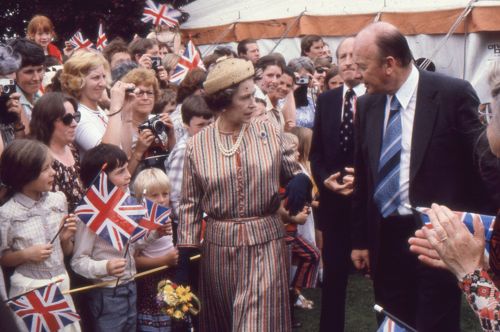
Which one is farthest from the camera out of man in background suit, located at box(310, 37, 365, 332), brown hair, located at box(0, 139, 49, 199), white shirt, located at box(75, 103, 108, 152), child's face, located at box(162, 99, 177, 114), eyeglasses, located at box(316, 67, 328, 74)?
eyeglasses, located at box(316, 67, 328, 74)

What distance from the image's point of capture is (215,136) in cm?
502

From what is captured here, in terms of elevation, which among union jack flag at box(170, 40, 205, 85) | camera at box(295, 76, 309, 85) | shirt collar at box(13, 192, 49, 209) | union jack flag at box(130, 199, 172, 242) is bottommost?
union jack flag at box(130, 199, 172, 242)

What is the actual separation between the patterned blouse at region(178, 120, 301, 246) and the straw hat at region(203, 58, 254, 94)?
282 mm

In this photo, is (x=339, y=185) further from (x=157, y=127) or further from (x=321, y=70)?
(x=321, y=70)

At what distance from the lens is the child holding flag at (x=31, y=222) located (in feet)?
15.7

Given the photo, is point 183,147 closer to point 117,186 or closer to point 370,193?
point 117,186

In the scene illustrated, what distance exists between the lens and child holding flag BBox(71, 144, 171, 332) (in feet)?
16.7

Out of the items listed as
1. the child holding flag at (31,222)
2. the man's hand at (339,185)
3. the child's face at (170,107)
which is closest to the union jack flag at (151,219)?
the child holding flag at (31,222)

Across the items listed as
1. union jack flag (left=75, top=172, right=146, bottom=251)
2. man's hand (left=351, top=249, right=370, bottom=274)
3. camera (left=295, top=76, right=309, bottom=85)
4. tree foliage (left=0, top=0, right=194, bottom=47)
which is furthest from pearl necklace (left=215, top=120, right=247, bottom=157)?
tree foliage (left=0, top=0, right=194, bottom=47)

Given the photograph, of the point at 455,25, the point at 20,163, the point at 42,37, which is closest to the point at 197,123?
the point at 20,163

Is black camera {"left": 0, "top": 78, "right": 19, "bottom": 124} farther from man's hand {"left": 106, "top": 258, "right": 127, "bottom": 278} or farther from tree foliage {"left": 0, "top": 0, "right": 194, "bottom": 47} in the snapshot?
tree foliage {"left": 0, "top": 0, "right": 194, "bottom": 47}

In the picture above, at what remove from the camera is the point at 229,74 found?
491 centimetres

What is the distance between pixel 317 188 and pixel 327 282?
718 mm

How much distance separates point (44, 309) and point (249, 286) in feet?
3.84
